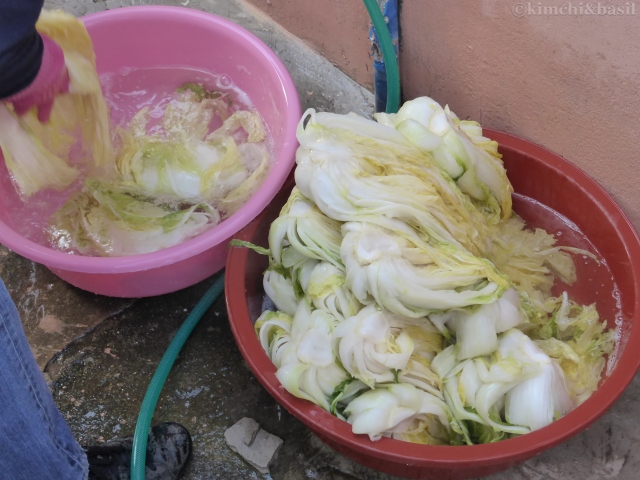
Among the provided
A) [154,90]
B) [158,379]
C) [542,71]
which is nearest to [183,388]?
[158,379]

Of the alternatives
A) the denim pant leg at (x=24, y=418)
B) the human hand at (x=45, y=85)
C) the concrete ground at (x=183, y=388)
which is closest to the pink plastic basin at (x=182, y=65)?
the concrete ground at (x=183, y=388)

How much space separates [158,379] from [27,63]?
3.24 feet

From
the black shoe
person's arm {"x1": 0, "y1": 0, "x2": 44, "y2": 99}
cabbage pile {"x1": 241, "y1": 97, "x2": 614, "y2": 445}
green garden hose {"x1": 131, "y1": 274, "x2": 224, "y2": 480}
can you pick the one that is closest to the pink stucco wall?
cabbage pile {"x1": 241, "y1": 97, "x2": 614, "y2": 445}

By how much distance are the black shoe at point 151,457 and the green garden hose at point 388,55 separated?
133cm

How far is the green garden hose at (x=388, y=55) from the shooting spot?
2.02m

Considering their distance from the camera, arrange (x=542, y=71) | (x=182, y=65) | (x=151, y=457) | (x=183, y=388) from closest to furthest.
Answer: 1. (x=542, y=71)
2. (x=151, y=457)
3. (x=183, y=388)
4. (x=182, y=65)

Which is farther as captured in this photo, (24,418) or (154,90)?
(154,90)

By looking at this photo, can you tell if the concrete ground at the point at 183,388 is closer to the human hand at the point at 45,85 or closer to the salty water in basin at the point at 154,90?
the salty water in basin at the point at 154,90

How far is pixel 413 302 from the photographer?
153 cm

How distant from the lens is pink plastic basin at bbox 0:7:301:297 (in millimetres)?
1852

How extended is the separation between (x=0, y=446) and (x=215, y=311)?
3.26 feet

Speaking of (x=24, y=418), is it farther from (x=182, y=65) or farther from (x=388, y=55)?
(x=182, y=65)

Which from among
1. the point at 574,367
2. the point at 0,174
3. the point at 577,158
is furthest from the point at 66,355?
the point at 577,158

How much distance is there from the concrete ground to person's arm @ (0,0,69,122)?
0.79 m
